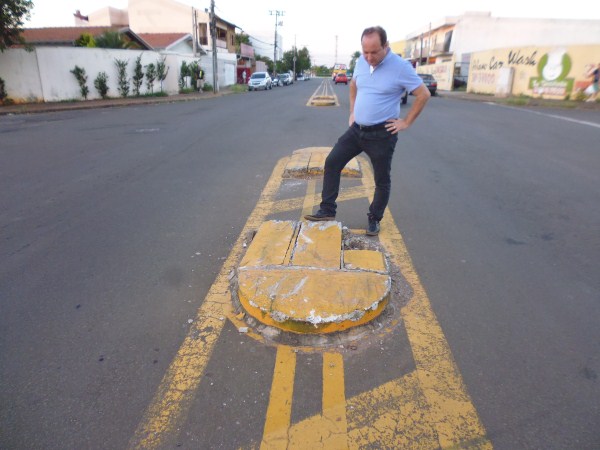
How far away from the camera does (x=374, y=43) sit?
3281 mm

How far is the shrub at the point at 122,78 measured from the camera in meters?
23.6

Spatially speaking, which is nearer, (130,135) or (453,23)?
(130,135)

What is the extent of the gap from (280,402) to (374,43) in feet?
8.97

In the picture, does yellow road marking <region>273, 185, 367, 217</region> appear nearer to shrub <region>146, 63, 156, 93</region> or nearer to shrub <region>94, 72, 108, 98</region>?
shrub <region>94, 72, 108, 98</region>

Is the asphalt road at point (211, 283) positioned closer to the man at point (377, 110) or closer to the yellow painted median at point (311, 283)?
the yellow painted median at point (311, 283)

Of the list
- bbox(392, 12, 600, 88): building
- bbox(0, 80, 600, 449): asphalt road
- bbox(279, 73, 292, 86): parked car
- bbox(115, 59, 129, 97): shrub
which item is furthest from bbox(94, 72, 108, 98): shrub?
bbox(392, 12, 600, 88): building

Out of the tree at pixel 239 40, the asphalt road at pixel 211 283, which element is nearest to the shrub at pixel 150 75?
the asphalt road at pixel 211 283

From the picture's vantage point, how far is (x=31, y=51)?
62.6 ft

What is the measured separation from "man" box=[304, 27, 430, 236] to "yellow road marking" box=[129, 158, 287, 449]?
4.68 ft

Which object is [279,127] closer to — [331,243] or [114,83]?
[331,243]

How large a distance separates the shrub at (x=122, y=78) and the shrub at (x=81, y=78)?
246 centimetres

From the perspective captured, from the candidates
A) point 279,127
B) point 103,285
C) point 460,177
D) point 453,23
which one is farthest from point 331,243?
point 453,23

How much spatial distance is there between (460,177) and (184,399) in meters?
5.21

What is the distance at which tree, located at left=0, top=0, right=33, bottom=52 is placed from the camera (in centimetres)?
1700
